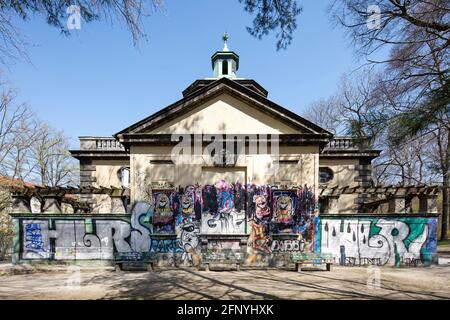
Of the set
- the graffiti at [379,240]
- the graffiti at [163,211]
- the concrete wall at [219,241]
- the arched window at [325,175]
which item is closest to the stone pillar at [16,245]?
the concrete wall at [219,241]

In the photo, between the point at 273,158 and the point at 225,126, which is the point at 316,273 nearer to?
the point at 273,158

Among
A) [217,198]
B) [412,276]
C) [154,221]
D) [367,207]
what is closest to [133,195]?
[154,221]

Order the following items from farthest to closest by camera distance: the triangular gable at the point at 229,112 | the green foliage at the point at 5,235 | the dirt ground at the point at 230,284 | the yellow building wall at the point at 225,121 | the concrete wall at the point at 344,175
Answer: the concrete wall at the point at 344,175
the green foliage at the point at 5,235
the yellow building wall at the point at 225,121
the triangular gable at the point at 229,112
the dirt ground at the point at 230,284

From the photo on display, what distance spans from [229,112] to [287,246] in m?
6.88

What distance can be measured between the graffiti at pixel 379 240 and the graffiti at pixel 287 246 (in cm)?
122

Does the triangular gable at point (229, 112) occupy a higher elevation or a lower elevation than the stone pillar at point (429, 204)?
higher

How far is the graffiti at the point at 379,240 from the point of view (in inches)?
512

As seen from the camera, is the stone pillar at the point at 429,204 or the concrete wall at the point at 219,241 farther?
the stone pillar at the point at 429,204

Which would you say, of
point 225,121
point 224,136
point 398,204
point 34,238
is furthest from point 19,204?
point 398,204

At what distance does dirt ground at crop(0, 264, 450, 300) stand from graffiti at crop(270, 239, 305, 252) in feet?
3.96

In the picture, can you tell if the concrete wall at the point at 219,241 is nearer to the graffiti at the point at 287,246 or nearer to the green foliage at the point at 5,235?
the graffiti at the point at 287,246

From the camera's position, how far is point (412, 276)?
10.9 m
